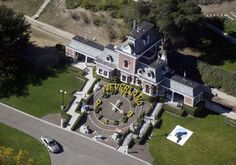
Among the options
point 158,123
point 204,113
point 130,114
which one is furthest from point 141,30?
point 204,113

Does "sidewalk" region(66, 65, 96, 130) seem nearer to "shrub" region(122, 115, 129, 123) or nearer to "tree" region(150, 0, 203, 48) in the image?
"shrub" region(122, 115, 129, 123)

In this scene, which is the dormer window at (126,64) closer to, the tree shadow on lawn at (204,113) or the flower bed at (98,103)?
the flower bed at (98,103)

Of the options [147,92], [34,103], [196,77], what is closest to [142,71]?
[147,92]

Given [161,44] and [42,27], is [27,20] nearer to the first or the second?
[42,27]

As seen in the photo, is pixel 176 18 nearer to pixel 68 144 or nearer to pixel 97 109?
pixel 97 109

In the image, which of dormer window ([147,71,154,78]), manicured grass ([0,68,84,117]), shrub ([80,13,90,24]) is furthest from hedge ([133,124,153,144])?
shrub ([80,13,90,24])
